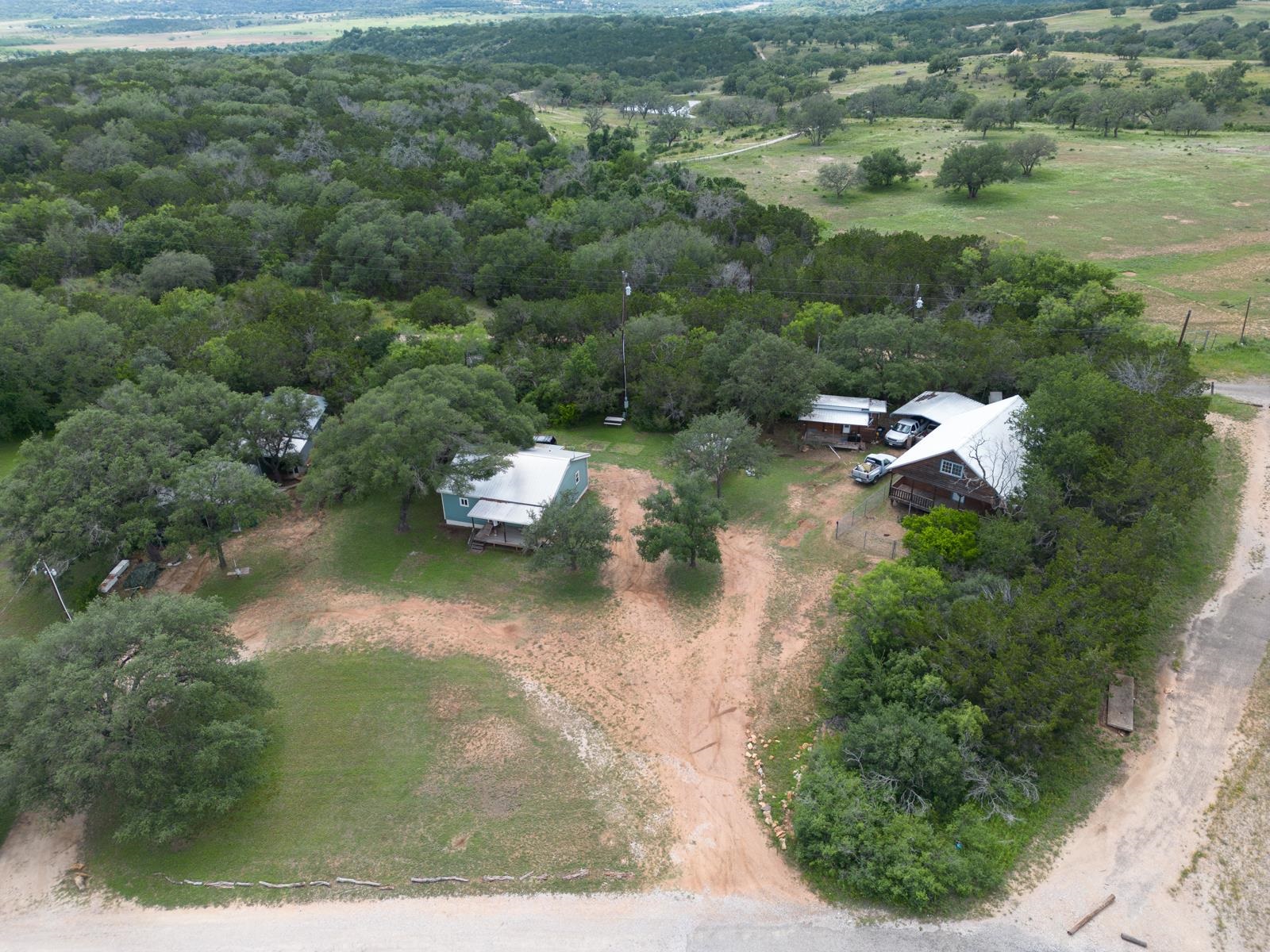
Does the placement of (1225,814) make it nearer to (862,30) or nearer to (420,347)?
(420,347)

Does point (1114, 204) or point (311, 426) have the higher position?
point (1114, 204)

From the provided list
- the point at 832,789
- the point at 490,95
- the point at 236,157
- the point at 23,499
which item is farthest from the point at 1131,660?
the point at 490,95

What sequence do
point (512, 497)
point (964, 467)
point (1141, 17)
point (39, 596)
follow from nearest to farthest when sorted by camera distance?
point (39, 596)
point (964, 467)
point (512, 497)
point (1141, 17)

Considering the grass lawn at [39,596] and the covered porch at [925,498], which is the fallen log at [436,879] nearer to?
the grass lawn at [39,596]

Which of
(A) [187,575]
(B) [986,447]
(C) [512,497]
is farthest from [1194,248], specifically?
(A) [187,575]

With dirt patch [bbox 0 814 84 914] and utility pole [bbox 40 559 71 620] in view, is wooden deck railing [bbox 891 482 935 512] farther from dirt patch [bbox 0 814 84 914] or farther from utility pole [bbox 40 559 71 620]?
utility pole [bbox 40 559 71 620]

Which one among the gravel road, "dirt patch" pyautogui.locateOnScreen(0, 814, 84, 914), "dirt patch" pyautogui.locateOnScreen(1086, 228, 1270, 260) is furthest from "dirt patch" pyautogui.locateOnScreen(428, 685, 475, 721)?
"dirt patch" pyautogui.locateOnScreen(1086, 228, 1270, 260)

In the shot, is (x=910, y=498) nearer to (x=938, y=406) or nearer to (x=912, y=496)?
(x=912, y=496)
